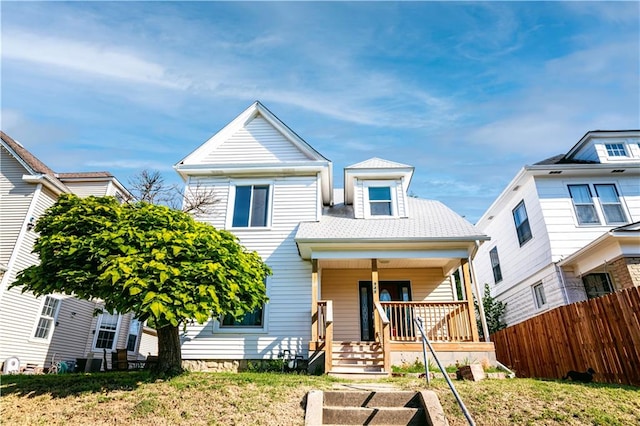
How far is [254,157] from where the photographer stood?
12703 mm

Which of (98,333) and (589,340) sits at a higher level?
(98,333)

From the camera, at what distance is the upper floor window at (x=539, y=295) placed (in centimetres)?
1295

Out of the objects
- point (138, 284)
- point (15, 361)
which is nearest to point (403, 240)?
point (138, 284)

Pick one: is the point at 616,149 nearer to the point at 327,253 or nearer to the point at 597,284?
the point at 597,284

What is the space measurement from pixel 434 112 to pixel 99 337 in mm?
16113

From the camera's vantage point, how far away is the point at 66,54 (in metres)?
10.5

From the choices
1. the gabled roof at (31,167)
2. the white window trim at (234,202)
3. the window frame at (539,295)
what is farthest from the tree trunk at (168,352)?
the window frame at (539,295)

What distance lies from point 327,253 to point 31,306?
35.2 feet

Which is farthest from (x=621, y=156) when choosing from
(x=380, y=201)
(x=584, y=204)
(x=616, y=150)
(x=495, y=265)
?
(x=380, y=201)

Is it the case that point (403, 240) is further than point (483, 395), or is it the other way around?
point (403, 240)

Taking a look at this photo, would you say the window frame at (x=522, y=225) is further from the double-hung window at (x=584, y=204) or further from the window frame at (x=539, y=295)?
the window frame at (x=539, y=295)

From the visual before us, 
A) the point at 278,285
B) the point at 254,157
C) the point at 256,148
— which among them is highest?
the point at 256,148

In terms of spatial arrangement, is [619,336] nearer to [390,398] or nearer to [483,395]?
[483,395]

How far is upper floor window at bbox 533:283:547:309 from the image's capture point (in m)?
13.0
